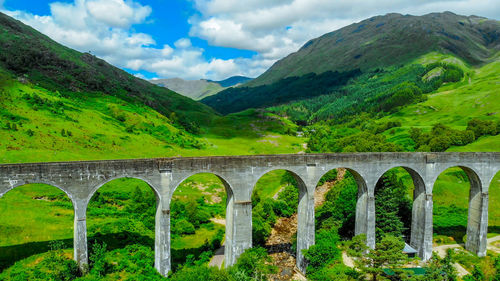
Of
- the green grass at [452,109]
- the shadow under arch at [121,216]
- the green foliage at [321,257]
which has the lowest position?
the green foliage at [321,257]

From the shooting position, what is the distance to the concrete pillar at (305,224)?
123ft

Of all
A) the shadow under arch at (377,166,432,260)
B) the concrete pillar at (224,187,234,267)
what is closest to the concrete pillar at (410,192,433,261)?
the shadow under arch at (377,166,432,260)

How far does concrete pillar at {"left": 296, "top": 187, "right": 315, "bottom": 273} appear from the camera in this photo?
37625 mm

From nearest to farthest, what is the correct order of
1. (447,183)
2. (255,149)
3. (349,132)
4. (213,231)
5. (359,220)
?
1. (359,220)
2. (213,231)
3. (447,183)
4. (255,149)
5. (349,132)

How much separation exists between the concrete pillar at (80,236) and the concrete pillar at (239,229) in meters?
15.7

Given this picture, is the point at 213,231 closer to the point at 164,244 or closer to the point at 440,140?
the point at 164,244

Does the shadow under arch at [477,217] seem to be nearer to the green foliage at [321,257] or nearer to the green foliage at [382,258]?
the green foliage at [382,258]

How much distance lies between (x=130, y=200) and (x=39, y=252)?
2221 cm

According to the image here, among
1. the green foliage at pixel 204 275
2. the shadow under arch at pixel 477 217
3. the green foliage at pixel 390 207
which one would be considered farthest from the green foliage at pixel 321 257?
the shadow under arch at pixel 477 217

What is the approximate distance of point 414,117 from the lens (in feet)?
509

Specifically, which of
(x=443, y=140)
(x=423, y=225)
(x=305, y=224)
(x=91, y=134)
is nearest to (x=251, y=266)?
(x=305, y=224)

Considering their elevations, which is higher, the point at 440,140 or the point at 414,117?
the point at 414,117

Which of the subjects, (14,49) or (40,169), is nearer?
(40,169)

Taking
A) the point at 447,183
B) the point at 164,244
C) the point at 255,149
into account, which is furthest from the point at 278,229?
the point at 255,149
